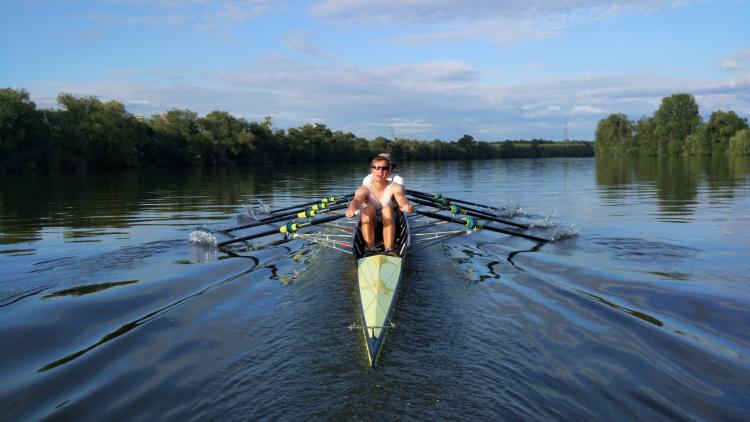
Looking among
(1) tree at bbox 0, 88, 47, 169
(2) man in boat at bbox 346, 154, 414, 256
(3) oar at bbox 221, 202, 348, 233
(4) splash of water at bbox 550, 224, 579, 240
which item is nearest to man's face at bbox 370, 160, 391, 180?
(2) man in boat at bbox 346, 154, 414, 256

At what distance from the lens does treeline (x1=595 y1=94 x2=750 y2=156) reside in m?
67.1

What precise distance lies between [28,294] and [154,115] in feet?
202

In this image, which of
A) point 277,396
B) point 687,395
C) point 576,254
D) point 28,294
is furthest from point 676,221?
point 28,294

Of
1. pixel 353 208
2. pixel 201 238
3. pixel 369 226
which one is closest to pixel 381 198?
pixel 369 226

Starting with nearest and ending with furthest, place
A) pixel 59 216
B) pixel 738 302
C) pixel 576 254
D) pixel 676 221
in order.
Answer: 1. pixel 738 302
2. pixel 576 254
3. pixel 676 221
4. pixel 59 216

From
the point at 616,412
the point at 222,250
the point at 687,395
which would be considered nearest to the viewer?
the point at 616,412

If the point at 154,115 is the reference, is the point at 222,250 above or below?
below

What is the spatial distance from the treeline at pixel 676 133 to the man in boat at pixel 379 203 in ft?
228

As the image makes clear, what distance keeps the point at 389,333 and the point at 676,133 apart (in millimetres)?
88021

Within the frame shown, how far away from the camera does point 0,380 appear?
3.76 m

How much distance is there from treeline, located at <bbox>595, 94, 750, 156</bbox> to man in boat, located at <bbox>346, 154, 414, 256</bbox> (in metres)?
69.6

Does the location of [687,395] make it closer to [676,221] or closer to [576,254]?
[576,254]

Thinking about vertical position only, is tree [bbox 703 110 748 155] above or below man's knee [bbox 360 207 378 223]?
above

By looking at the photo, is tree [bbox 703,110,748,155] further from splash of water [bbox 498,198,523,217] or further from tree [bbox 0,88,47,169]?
tree [bbox 0,88,47,169]
